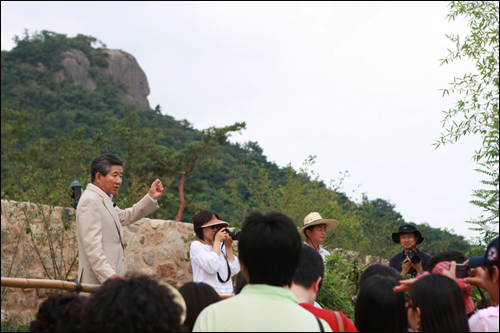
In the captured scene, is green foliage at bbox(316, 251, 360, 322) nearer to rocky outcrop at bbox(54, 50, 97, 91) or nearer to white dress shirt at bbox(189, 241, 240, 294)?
white dress shirt at bbox(189, 241, 240, 294)

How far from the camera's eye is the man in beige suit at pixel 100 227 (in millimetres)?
3107

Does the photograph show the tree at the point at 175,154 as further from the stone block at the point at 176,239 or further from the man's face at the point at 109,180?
the man's face at the point at 109,180

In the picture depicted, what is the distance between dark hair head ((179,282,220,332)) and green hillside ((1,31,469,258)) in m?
4.65

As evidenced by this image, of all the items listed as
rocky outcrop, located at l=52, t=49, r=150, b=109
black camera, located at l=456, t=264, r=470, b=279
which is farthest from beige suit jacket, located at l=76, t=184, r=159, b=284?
rocky outcrop, located at l=52, t=49, r=150, b=109

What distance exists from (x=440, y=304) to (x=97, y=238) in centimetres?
201

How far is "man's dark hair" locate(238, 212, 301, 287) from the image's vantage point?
156 cm

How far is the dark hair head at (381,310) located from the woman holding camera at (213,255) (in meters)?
1.88

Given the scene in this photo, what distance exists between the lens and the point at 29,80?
43.3 metres

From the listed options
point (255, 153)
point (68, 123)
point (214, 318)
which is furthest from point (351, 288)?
point (68, 123)

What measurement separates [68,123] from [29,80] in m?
11.4

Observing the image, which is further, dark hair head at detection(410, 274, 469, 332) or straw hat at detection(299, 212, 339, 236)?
straw hat at detection(299, 212, 339, 236)

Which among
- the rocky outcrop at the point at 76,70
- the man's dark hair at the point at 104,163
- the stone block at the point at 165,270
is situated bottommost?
the stone block at the point at 165,270

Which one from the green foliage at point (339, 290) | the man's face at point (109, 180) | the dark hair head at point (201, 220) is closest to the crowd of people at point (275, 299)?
the man's face at point (109, 180)

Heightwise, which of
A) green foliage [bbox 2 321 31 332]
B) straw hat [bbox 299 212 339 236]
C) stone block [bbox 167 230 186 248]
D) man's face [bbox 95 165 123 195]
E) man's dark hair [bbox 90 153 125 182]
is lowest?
green foliage [bbox 2 321 31 332]
